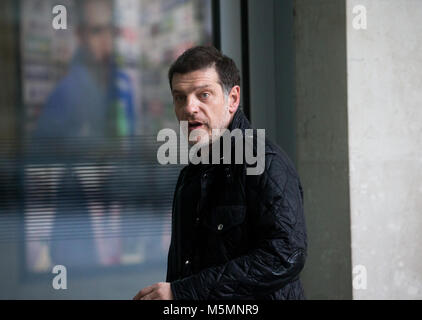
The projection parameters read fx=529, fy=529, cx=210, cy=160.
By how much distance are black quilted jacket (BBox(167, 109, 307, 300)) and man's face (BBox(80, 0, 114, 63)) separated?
1570mm

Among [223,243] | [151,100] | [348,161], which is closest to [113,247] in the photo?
[151,100]

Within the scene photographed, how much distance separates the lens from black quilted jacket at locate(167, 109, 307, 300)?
4.46 feet

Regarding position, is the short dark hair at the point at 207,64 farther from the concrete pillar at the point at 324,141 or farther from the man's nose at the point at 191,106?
the concrete pillar at the point at 324,141

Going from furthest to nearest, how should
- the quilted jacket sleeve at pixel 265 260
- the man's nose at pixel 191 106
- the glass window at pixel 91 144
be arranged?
the glass window at pixel 91 144
the man's nose at pixel 191 106
the quilted jacket sleeve at pixel 265 260

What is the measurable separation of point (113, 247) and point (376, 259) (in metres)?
1.37

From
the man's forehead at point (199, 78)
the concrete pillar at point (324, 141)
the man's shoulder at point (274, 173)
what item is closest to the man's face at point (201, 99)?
the man's forehead at point (199, 78)

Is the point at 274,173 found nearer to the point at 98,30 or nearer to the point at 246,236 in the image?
the point at 246,236

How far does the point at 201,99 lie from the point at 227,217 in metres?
0.36

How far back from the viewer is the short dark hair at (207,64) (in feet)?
4.99

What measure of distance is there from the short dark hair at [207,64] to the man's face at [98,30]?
54.9 inches

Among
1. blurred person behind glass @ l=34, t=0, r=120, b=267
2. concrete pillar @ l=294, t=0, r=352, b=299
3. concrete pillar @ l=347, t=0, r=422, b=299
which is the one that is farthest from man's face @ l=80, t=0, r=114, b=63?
concrete pillar @ l=347, t=0, r=422, b=299

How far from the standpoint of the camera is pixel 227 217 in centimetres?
141

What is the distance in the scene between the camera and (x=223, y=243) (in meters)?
1.42

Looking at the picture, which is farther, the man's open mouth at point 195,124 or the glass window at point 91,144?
the glass window at point 91,144
